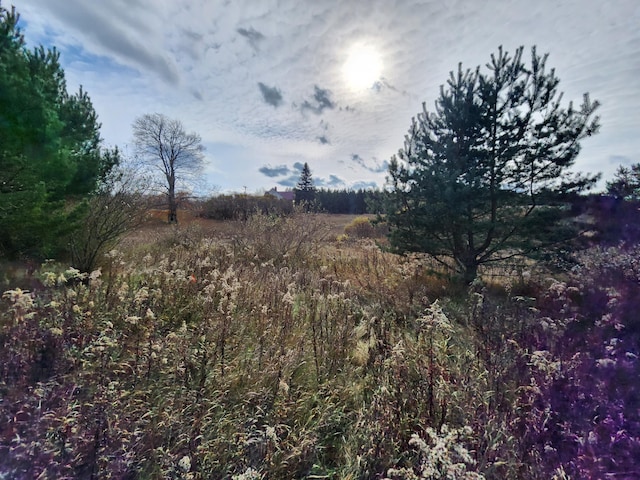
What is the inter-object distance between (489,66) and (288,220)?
6.48 m

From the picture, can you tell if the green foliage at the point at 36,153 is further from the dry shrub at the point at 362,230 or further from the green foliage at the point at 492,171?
the dry shrub at the point at 362,230

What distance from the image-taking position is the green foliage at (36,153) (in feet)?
11.2

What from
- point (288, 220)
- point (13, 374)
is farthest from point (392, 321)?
point (288, 220)

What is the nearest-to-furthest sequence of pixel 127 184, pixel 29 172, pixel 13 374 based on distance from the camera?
pixel 13 374, pixel 29 172, pixel 127 184

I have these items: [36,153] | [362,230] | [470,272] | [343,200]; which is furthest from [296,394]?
[343,200]

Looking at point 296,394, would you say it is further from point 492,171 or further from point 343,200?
point 343,200

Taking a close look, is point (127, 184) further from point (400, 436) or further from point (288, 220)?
point (400, 436)

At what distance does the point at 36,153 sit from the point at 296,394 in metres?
4.58

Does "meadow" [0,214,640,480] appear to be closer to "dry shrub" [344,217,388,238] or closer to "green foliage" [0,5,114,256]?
"green foliage" [0,5,114,256]

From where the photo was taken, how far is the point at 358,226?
18.4 metres

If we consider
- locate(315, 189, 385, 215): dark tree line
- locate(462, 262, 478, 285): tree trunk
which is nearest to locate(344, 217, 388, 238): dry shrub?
locate(462, 262, 478, 285): tree trunk

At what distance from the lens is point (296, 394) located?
2562 millimetres

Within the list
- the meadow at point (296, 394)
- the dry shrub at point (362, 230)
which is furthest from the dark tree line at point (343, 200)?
the meadow at point (296, 394)

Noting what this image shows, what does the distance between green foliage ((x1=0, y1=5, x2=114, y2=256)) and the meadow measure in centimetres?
126
